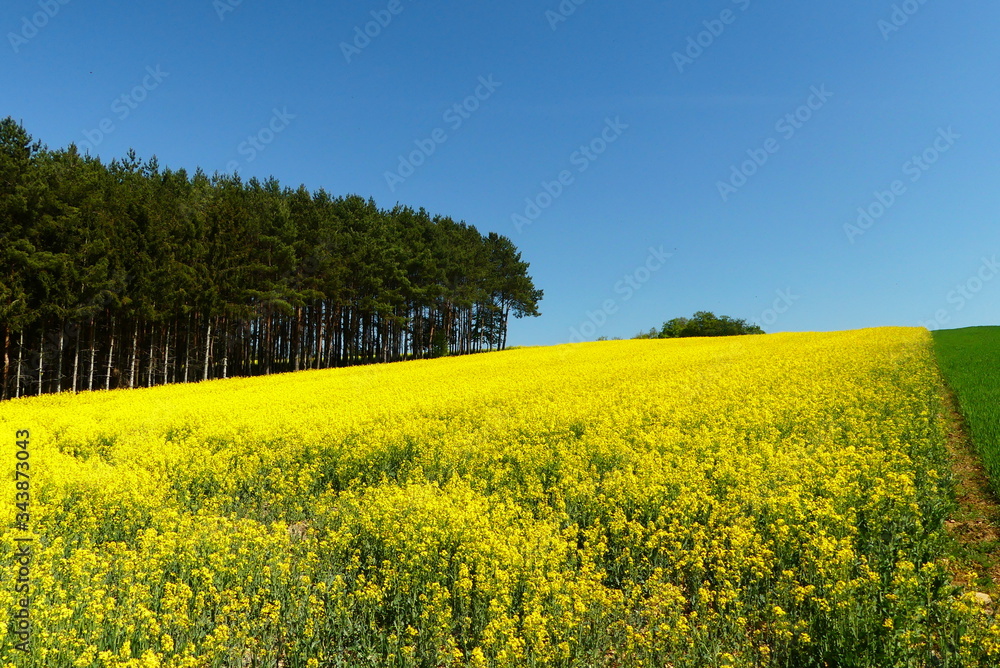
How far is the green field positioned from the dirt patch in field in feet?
0.78

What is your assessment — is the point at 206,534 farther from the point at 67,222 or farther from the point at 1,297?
the point at 67,222

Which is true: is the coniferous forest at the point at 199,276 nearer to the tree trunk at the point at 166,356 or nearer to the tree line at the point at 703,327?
the tree trunk at the point at 166,356

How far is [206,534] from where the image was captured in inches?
290

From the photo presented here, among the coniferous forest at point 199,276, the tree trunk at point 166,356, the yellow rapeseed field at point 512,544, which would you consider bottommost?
the yellow rapeseed field at point 512,544

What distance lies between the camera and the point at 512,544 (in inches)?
260

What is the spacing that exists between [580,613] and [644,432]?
7076 mm

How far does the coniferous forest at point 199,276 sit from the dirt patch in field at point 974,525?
40.1 meters

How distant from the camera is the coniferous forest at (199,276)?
3300 cm

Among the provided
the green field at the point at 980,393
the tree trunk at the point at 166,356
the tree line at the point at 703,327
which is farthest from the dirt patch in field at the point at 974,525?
the tree line at the point at 703,327

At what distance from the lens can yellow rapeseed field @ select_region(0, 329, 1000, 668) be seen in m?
4.94

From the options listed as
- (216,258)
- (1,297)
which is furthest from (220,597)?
(216,258)

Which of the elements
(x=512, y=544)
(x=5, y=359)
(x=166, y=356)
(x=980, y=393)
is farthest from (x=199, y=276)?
(x=980, y=393)

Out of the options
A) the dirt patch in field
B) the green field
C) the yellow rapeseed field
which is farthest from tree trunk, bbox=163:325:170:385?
the green field

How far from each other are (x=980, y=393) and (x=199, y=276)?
45.0 m
